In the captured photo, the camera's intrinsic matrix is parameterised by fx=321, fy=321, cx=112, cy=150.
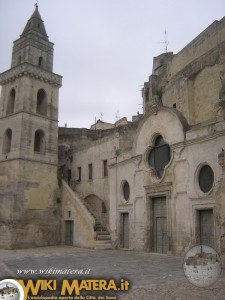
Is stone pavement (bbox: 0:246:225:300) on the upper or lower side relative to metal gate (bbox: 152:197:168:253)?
lower

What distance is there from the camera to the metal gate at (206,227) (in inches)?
567

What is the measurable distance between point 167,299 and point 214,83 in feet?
53.4

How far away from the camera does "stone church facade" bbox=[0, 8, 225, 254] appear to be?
1534cm

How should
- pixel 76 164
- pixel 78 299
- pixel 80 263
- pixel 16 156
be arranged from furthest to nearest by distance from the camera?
pixel 76 164 → pixel 16 156 → pixel 80 263 → pixel 78 299

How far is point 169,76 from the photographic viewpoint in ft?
88.3

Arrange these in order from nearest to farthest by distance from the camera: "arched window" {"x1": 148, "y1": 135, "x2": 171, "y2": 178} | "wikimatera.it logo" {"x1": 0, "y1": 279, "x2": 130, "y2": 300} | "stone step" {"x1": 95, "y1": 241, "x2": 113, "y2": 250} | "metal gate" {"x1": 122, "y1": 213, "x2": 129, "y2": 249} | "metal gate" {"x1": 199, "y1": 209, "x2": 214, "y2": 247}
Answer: "wikimatera.it logo" {"x1": 0, "y1": 279, "x2": 130, "y2": 300}, "metal gate" {"x1": 199, "y1": 209, "x2": 214, "y2": 247}, "arched window" {"x1": 148, "y1": 135, "x2": 171, "y2": 178}, "metal gate" {"x1": 122, "y1": 213, "x2": 129, "y2": 249}, "stone step" {"x1": 95, "y1": 241, "x2": 113, "y2": 250}

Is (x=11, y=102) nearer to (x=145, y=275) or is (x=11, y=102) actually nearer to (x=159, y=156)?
(x=159, y=156)

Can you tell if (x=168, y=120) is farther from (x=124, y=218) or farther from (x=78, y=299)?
(x=78, y=299)

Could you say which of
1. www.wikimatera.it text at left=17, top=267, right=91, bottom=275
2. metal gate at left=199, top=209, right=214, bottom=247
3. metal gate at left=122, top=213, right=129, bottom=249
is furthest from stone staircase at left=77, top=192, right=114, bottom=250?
www.wikimatera.it text at left=17, top=267, right=91, bottom=275

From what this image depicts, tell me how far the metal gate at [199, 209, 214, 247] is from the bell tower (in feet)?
43.1

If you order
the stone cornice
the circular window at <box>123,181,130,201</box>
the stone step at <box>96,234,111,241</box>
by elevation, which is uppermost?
the stone cornice

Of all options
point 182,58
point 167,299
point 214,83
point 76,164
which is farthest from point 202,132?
point 76,164

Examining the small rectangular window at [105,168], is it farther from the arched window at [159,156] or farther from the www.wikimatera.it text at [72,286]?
the www.wikimatera.it text at [72,286]

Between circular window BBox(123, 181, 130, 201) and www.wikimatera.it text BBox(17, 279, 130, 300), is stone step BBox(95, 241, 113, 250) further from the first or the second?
www.wikimatera.it text BBox(17, 279, 130, 300)
